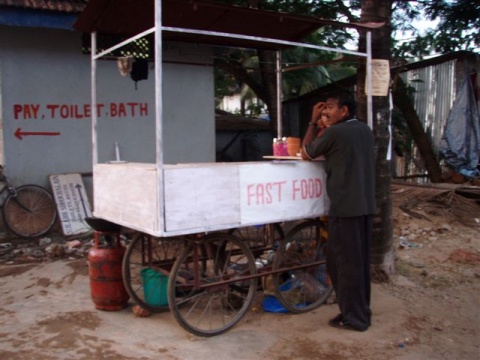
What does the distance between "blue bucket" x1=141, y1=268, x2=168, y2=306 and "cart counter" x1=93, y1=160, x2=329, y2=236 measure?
64 cm

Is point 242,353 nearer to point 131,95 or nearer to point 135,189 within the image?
point 135,189

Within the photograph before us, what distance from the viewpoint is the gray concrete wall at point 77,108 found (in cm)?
709

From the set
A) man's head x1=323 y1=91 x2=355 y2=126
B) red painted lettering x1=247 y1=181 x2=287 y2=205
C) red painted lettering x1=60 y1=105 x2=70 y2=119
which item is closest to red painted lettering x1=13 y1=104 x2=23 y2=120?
red painted lettering x1=60 y1=105 x2=70 y2=119

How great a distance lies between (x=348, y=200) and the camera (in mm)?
4090

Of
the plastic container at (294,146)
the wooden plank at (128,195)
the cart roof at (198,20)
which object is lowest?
the wooden plank at (128,195)

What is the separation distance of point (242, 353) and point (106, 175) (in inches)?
72.1

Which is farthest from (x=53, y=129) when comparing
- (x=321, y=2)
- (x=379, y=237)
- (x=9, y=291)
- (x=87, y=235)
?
(x=321, y=2)

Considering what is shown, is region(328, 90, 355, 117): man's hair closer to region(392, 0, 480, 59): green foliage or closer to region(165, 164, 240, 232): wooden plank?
region(165, 164, 240, 232): wooden plank

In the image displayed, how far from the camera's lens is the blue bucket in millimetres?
4488

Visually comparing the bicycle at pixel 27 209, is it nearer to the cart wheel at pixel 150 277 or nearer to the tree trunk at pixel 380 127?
the cart wheel at pixel 150 277

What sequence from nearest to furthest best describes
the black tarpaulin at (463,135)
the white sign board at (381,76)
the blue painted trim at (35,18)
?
the white sign board at (381,76), the blue painted trim at (35,18), the black tarpaulin at (463,135)

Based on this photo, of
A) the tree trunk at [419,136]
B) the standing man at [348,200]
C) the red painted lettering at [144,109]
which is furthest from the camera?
the tree trunk at [419,136]

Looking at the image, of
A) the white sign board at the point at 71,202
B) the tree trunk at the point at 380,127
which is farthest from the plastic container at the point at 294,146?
the white sign board at the point at 71,202

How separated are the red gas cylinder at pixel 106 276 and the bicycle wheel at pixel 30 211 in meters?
3.03
